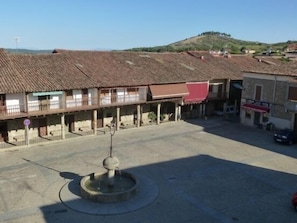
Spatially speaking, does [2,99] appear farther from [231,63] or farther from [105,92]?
[231,63]

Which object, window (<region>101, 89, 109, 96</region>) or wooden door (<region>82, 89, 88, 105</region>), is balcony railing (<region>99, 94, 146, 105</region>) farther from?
wooden door (<region>82, 89, 88, 105</region>)

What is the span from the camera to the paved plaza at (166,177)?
706 inches

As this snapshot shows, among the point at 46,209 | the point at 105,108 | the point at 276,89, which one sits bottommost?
the point at 46,209

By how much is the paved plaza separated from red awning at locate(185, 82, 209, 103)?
596 centimetres

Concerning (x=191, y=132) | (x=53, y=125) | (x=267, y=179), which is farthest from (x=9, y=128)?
(x=267, y=179)

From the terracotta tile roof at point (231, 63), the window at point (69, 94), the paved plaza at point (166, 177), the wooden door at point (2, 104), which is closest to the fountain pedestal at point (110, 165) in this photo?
the paved plaza at point (166, 177)

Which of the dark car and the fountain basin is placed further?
the dark car

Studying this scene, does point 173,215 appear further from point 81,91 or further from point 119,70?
point 119,70

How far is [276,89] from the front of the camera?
35.9 metres

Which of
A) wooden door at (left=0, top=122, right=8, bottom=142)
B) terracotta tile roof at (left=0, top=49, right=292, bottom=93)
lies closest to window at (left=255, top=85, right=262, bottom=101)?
terracotta tile roof at (left=0, top=49, right=292, bottom=93)

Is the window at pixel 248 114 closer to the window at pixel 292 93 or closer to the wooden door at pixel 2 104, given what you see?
the window at pixel 292 93

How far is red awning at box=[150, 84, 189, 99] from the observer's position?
37.2m

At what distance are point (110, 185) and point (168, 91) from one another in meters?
19.6

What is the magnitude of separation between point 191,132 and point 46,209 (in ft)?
69.1
